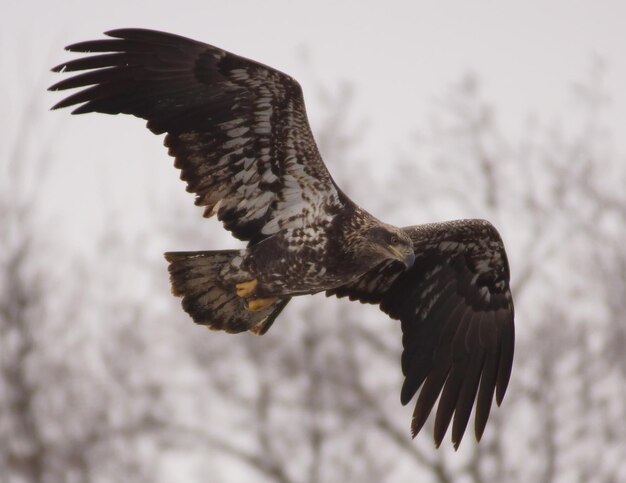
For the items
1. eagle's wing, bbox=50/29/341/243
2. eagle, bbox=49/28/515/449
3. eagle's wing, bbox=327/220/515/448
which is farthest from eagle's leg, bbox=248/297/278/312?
eagle's wing, bbox=327/220/515/448

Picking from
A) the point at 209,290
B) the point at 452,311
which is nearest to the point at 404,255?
the point at 209,290

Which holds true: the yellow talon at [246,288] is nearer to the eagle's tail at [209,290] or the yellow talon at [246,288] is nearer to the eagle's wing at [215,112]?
the eagle's tail at [209,290]

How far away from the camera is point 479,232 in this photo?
10.1 m

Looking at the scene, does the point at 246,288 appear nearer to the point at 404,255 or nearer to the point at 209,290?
the point at 209,290

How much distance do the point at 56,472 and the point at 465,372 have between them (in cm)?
1055

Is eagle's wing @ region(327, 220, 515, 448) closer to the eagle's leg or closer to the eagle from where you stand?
the eagle

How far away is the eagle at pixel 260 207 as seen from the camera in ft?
28.0

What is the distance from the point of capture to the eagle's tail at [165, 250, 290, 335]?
9062mm

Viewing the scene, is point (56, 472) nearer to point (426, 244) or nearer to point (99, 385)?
point (99, 385)

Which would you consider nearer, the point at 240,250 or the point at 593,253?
the point at 240,250

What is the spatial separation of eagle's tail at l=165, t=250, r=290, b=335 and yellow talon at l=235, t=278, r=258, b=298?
66 mm

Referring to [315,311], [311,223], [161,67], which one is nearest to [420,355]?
[311,223]

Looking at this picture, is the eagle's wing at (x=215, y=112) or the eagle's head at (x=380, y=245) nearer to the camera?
the eagle's wing at (x=215, y=112)

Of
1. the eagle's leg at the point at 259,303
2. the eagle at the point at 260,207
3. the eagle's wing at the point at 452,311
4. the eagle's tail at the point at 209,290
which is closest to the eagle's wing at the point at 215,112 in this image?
the eagle at the point at 260,207
